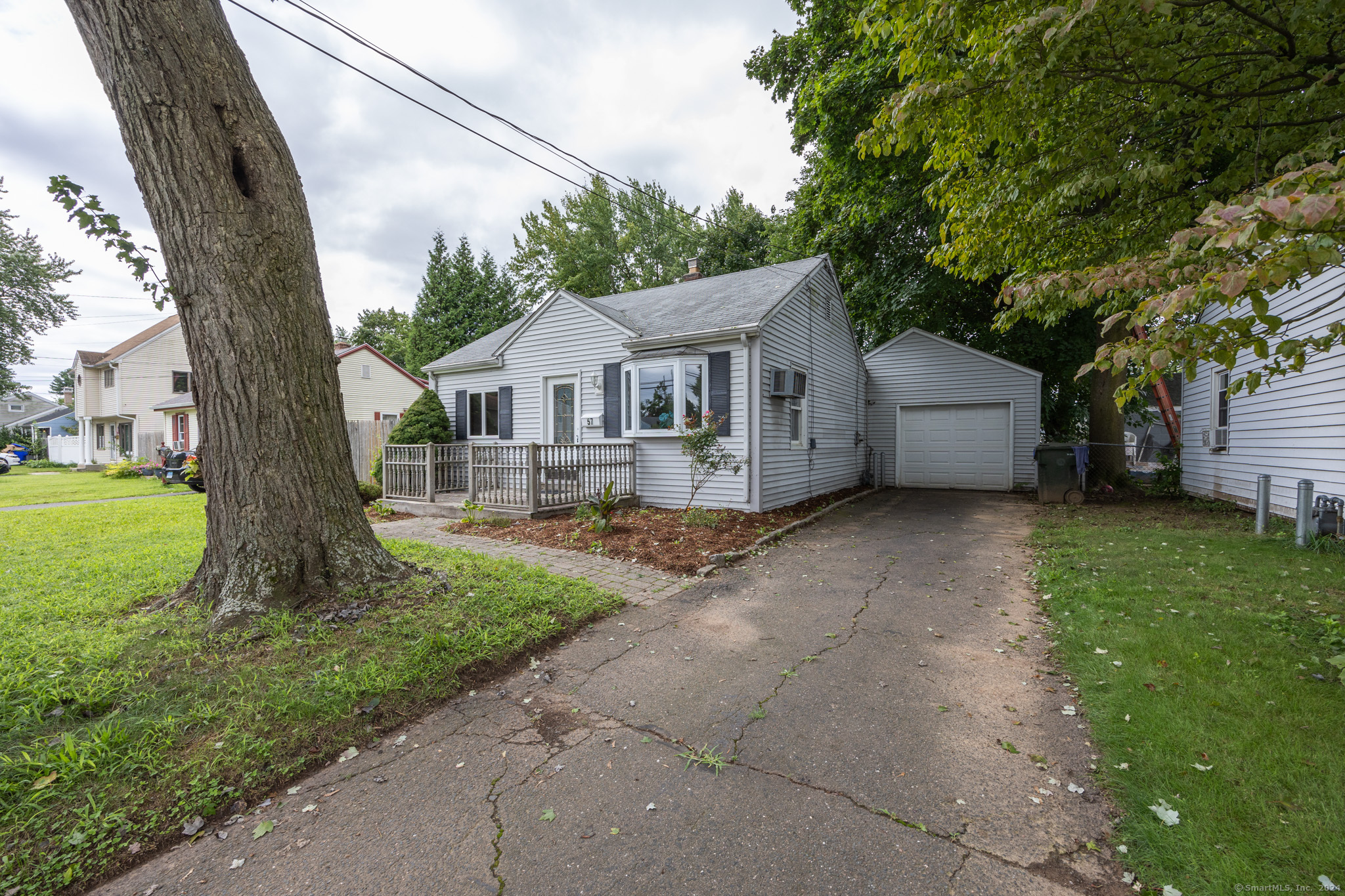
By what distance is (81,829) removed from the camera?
6.24 feet

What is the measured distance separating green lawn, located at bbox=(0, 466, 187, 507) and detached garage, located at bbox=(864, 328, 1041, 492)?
18.9 metres

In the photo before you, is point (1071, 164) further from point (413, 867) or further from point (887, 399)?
point (887, 399)

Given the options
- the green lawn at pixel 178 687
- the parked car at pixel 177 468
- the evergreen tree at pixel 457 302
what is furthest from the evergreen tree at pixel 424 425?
the evergreen tree at pixel 457 302

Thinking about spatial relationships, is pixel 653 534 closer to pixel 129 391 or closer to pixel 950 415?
pixel 950 415

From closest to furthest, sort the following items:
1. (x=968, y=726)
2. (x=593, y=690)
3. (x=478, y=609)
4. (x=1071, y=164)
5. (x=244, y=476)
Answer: (x=968, y=726), (x=593, y=690), (x=244, y=476), (x=478, y=609), (x=1071, y=164)

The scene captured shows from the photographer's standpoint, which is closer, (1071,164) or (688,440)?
(1071,164)

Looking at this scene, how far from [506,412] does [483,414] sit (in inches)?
33.0

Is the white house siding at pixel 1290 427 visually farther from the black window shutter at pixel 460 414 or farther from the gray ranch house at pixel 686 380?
the black window shutter at pixel 460 414

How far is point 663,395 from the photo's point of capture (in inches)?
360

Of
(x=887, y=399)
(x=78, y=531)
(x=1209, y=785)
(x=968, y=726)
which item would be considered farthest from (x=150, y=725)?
(x=887, y=399)

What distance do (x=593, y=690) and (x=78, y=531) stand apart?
8797 millimetres

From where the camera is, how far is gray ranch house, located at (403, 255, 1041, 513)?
28.5 feet

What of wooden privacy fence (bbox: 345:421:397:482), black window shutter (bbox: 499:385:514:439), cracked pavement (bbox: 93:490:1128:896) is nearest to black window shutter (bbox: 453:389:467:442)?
black window shutter (bbox: 499:385:514:439)

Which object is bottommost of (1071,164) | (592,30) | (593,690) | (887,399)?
(593,690)
